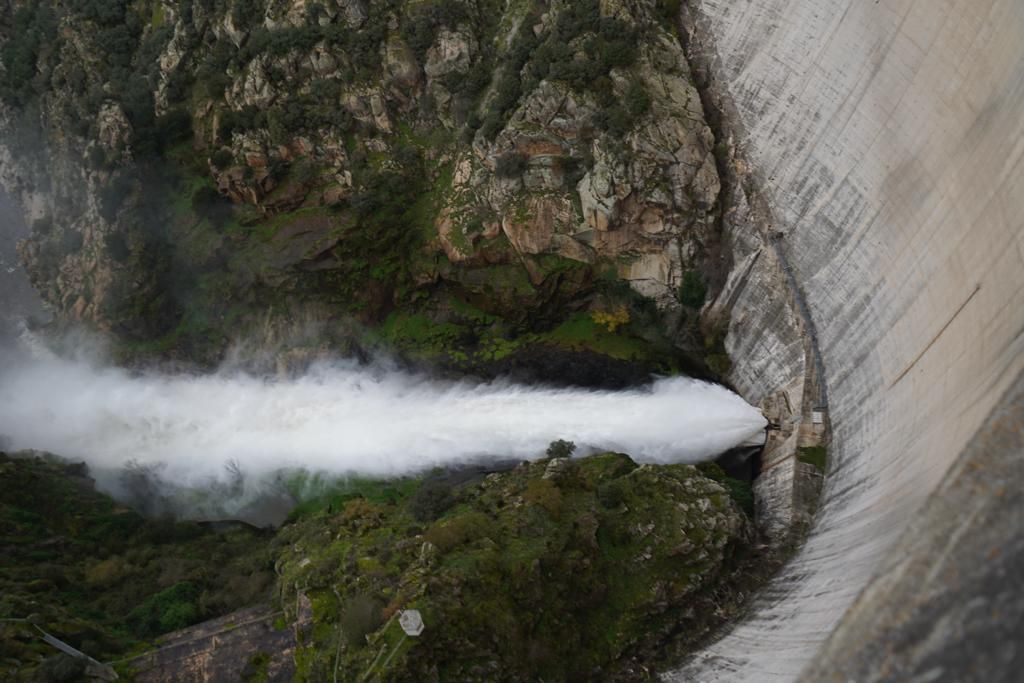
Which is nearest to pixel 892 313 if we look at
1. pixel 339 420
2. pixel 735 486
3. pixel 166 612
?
pixel 735 486

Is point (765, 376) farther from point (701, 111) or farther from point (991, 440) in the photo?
point (991, 440)

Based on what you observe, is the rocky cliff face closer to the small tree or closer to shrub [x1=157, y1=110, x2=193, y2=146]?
shrub [x1=157, y1=110, x2=193, y2=146]

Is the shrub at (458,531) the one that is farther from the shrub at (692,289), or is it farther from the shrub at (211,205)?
the shrub at (211,205)

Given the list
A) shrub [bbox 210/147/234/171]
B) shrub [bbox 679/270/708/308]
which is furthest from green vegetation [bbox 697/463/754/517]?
shrub [bbox 210/147/234/171]

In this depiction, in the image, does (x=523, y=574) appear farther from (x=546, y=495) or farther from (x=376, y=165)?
(x=376, y=165)

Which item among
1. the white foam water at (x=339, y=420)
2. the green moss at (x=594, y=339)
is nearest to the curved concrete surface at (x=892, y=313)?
the white foam water at (x=339, y=420)

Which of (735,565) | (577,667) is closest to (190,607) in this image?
(577,667)
